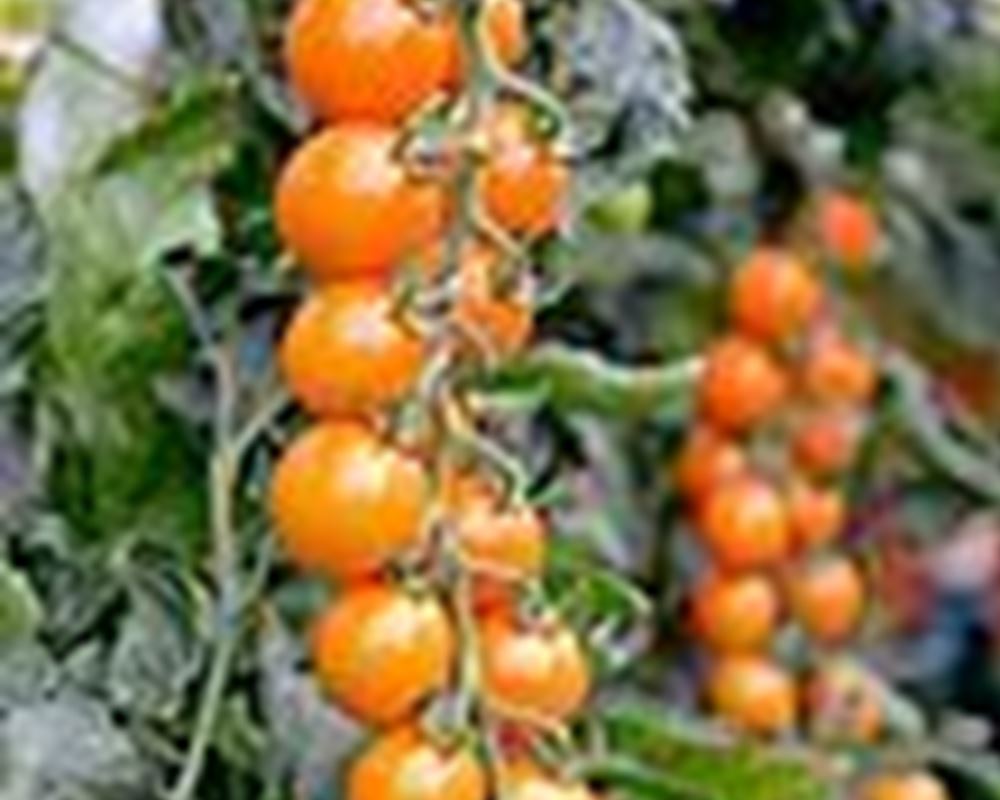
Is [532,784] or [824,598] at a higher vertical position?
[532,784]

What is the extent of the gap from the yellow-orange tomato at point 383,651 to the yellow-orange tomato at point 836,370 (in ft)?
2.44

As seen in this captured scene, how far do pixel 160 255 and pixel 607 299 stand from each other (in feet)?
1.85

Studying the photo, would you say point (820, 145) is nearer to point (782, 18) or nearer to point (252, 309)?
point (782, 18)

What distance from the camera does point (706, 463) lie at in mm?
1566

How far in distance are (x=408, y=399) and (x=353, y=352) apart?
2 centimetres

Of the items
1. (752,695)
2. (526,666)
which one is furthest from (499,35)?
(752,695)

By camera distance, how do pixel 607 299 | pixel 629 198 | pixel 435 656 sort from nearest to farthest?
pixel 435 656 < pixel 629 198 < pixel 607 299

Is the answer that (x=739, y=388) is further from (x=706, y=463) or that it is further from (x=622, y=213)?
(x=622, y=213)

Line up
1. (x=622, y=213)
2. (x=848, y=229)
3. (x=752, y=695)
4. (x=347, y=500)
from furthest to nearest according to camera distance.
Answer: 1. (x=848, y=229)
2. (x=752, y=695)
3. (x=622, y=213)
4. (x=347, y=500)

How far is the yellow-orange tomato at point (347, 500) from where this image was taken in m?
0.85

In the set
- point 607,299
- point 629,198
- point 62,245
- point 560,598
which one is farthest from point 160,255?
point 607,299

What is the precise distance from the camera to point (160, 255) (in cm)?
97

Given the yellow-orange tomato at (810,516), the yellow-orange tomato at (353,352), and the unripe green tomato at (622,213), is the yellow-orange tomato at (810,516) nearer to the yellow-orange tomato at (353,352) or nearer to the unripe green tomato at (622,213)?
the unripe green tomato at (622,213)

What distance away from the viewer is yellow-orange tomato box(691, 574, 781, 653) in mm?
1526
